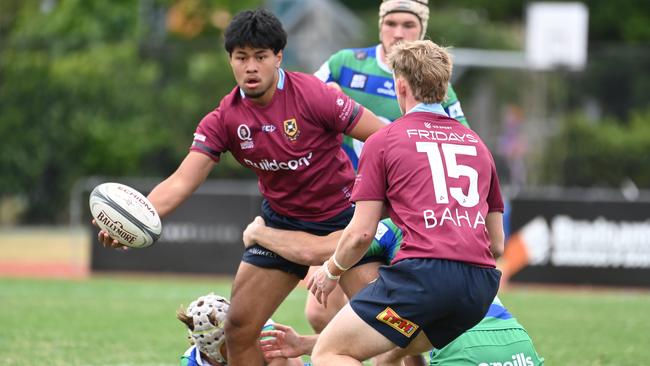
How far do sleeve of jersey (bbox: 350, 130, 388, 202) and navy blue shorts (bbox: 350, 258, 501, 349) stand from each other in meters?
0.34

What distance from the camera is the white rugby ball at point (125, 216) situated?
5.73 metres

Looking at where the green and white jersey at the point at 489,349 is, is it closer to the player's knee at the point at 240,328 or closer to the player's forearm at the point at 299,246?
the player's forearm at the point at 299,246

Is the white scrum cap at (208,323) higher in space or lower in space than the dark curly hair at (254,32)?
lower

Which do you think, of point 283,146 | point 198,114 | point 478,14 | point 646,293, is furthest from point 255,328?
point 478,14

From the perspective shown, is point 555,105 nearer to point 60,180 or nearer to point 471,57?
point 471,57

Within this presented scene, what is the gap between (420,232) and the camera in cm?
Answer: 505

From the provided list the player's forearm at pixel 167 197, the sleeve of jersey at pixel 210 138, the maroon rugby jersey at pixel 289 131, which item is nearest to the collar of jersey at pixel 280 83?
the maroon rugby jersey at pixel 289 131

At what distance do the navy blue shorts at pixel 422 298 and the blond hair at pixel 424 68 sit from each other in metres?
0.81

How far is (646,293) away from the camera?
13.8 meters

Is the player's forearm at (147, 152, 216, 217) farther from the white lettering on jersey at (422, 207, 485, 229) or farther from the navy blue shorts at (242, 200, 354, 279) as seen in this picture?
the white lettering on jersey at (422, 207, 485, 229)

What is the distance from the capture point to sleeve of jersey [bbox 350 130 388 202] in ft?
16.8

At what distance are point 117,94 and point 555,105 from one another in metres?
8.94

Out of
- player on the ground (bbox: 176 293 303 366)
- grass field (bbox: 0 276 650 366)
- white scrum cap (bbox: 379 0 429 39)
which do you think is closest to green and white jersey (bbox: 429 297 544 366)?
player on the ground (bbox: 176 293 303 366)

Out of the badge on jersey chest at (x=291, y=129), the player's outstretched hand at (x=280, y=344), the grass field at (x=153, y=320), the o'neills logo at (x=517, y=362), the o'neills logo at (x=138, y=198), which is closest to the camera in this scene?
the o'neills logo at (x=517, y=362)
